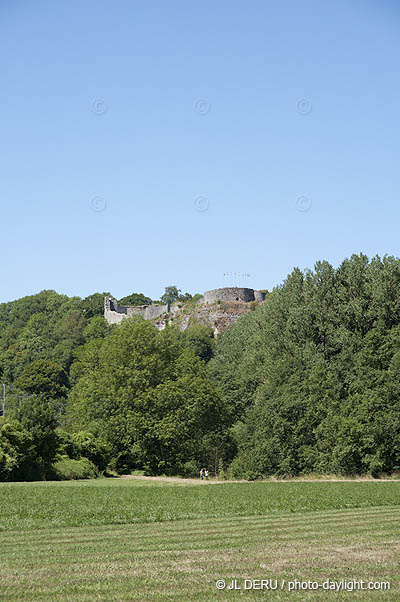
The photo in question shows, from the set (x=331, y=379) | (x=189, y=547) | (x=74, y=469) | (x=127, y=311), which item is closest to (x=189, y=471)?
(x=74, y=469)

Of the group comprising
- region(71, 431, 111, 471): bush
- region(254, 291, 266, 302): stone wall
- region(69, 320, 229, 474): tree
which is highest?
Answer: region(254, 291, 266, 302): stone wall

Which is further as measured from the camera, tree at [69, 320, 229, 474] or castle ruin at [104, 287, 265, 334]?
castle ruin at [104, 287, 265, 334]

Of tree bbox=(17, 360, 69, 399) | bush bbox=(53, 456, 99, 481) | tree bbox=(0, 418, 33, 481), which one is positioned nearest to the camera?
tree bbox=(0, 418, 33, 481)

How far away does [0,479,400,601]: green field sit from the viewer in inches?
389

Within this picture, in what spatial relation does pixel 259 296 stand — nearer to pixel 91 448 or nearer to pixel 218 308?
pixel 218 308

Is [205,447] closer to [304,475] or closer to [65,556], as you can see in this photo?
[304,475]

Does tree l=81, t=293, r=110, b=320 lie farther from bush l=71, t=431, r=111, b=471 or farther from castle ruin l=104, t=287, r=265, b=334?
bush l=71, t=431, r=111, b=471

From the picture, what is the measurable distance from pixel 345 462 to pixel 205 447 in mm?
13864

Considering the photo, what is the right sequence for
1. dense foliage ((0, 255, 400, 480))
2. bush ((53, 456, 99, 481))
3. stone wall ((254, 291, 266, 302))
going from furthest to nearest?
stone wall ((254, 291, 266, 302)), bush ((53, 456, 99, 481)), dense foliage ((0, 255, 400, 480))

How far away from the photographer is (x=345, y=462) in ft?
146

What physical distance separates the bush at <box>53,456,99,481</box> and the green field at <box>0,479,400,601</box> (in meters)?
22.2

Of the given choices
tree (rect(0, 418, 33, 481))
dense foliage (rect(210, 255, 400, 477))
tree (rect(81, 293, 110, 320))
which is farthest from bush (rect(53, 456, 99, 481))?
tree (rect(81, 293, 110, 320))

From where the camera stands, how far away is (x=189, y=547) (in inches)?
531

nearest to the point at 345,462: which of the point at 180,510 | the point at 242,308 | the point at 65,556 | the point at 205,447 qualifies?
the point at 205,447
